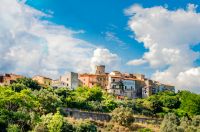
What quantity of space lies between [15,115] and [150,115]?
35190mm

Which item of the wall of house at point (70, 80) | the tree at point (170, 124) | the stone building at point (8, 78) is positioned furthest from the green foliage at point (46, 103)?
the wall of house at point (70, 80)

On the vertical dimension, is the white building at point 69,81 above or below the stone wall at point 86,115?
above

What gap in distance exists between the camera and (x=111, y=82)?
11325 cm

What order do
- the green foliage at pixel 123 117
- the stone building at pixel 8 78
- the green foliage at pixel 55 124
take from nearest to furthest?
the green foliage at pixel 55 124 < the green foliage at pixel 123 117 < the stone building at pixel 8 78

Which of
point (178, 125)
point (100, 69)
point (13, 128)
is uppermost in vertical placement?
point (100, 69)

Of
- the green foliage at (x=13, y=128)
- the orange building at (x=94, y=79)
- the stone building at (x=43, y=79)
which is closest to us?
the green foliage at (x=13, y=128)

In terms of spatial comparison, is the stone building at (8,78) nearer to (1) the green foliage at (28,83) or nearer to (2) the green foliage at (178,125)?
(1) the green foliage at (28,83)

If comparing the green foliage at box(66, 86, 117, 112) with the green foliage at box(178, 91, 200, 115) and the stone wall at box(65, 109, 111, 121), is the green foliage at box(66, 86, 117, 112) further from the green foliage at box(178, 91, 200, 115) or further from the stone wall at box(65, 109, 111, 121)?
the green foliage at box(178, 91, 200, 115)

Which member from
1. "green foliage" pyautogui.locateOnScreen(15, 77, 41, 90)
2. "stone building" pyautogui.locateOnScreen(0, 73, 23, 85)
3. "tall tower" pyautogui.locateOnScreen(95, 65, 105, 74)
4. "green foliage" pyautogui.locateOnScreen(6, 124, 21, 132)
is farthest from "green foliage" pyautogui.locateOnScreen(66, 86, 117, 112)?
"tall tower" pyautogui.locateOnScreen(95, 65, 105, 74)

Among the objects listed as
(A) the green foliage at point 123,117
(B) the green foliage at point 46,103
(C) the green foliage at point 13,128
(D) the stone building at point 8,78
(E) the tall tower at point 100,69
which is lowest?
(C) the green foliage at point 13,128

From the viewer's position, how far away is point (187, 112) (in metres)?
87.0

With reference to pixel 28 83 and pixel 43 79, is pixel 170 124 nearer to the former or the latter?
pixel 28 83

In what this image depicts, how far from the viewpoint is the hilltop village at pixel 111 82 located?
10838 centimetres

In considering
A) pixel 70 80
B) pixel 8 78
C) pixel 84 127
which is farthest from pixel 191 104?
pixel 8 78
